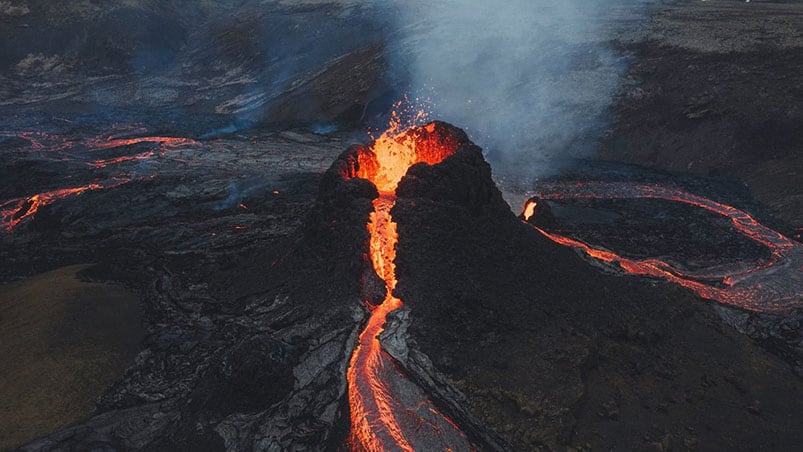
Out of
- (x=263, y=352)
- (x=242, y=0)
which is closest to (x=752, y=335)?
(x=263, y=352)

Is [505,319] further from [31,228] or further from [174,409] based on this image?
[31,228]

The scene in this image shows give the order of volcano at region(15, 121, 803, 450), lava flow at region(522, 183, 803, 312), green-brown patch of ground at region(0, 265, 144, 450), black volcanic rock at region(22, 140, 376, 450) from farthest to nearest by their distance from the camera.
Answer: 1. lava flow at region(522, 183, 803, 312)
2. green-brown patch of ground at region(0, 265, 144, 450)
3. black volcanic rock at region(22, 140, 376, 450)
4. volcano at region(15, 121, 803, 450)

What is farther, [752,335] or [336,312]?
[752,335]

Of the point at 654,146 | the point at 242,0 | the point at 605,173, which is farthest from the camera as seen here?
the point at 242,0

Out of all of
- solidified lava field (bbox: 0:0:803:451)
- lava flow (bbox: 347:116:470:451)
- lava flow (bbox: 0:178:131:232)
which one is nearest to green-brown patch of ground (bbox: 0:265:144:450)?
solidified lava field (bbox: 0:0:803:451)

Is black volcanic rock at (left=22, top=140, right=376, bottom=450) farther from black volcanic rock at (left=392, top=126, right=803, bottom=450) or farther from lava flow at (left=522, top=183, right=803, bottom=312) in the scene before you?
lava flow at (left=522, top=183, right=803, bottom=312)

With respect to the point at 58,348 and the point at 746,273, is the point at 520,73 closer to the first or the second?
the point at 746,273

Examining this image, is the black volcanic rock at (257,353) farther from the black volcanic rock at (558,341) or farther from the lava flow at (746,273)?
the lava flow at (746,273)
